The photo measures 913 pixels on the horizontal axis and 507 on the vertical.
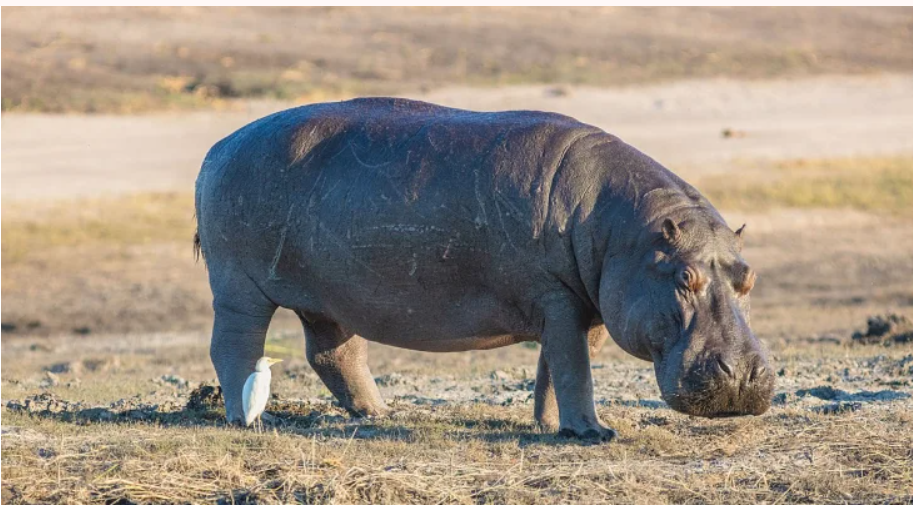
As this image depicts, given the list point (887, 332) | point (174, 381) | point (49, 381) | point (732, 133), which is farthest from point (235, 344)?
point (732, 133)

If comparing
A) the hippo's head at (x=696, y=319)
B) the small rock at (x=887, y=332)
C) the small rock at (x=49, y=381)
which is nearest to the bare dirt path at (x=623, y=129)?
the small rock at (x=49, y=381)

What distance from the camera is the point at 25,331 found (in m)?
19.5

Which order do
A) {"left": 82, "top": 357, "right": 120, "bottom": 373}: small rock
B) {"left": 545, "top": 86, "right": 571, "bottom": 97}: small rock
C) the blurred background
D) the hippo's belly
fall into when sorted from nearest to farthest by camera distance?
the hippo's belly → {"left": 82, "top": 357, "right": 120, "bottom": 373}: small rock → the blurred background → {"left": 545, "top": 86, "right": 571, "bottom": 97}: small rock

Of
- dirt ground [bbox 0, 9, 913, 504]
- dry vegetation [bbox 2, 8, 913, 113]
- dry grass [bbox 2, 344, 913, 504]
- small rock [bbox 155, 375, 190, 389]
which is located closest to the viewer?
dry grass [bbox 2, 344, 913, 504]

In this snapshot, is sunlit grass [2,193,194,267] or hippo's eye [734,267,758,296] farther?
sunlit grass [2,193,194,267]

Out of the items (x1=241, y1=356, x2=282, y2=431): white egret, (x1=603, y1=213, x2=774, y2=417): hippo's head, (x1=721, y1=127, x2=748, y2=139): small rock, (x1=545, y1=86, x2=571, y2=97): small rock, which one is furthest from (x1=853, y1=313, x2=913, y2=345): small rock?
(x1=545, y1=86, x2=571, y2=97): small rock

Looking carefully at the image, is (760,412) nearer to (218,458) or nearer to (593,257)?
(593,257)

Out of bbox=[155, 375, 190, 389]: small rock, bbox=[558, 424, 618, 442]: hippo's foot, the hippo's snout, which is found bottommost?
bbox=[155, 375, 190, 389]: small rock

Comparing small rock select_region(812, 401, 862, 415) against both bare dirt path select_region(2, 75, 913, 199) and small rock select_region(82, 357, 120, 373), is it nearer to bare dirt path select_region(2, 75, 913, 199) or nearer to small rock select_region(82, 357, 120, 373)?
small rock select_region(82, 357, 120, 373)

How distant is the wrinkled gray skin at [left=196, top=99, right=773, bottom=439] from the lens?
880 cm

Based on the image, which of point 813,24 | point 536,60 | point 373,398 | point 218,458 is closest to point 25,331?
point 373,398

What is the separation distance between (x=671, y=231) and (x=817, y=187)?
20.2m

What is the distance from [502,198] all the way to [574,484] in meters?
1.98

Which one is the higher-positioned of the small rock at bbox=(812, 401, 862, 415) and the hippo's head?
the hippo's head
